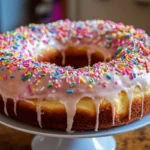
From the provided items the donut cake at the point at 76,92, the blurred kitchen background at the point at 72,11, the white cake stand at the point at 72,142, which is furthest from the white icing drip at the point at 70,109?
the blurred kitchen background at the point at 72,11

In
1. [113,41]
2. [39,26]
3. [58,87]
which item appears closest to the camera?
[58,87]

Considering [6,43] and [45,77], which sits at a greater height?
[6,43]

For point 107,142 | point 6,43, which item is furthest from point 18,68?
point 107,142

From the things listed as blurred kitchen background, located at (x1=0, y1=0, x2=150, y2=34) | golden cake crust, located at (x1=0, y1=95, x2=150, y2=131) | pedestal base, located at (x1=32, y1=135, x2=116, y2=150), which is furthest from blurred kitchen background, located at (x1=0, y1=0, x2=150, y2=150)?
golden cake crust, located at (x1=0, y1=95, x2=150, y2=131)

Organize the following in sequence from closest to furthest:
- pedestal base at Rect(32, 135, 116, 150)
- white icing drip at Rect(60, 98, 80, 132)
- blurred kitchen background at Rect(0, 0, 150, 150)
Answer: white icing drip at Rect(60, 98, 80, 132) < pedestal base at Rect(32, 135, 116, 150) < blurred kitchen background at Rect(0, 0, 150, 150)

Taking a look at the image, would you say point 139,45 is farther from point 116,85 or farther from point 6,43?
point 6,43

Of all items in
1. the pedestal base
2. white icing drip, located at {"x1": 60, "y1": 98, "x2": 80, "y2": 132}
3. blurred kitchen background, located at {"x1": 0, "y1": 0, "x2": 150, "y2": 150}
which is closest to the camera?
white icing drip, located at {"x1": 60, "y1": 98, "x2": 80, "y2": 132}

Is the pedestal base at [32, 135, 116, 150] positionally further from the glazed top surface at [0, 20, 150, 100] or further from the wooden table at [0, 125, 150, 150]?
the glazed top surface at [0, 20, 150, 100]
